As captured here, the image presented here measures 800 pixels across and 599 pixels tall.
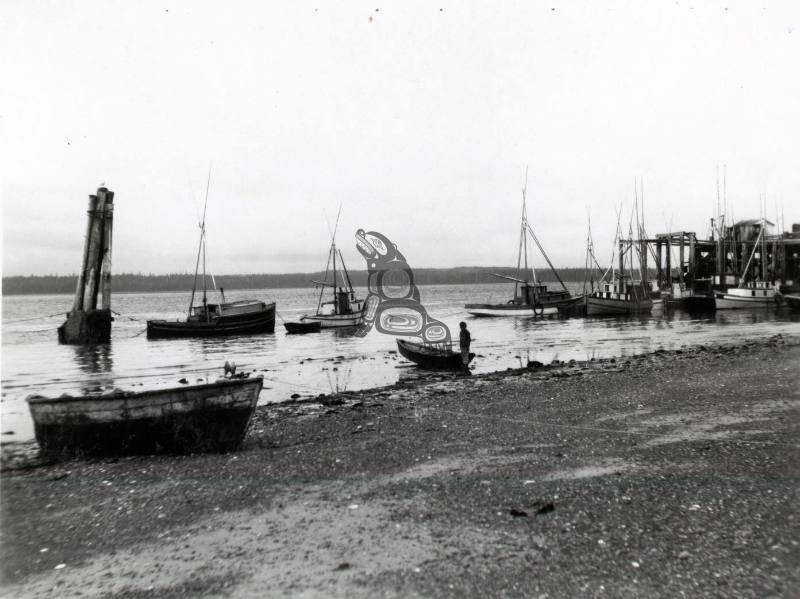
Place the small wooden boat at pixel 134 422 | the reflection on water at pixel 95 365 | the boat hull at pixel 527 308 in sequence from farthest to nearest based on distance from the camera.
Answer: the boat hull at pixel 527 308, the reflection on water at pixel 95 365, the small wooden boat at pixel 134 422

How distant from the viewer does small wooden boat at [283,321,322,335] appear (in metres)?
43.1

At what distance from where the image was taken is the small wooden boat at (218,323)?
41.7m

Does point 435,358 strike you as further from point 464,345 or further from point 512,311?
point 512,311

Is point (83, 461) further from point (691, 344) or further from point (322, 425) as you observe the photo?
point (691, 344)

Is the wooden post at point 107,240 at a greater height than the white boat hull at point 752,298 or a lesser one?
greater

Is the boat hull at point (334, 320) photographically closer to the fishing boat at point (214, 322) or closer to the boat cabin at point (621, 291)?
the fishing boat at point (214, 322)

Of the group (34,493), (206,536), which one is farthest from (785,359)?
(34,493)

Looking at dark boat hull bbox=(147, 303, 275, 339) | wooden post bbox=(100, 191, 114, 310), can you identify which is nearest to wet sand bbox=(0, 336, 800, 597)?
wooden post bbox=(100, 191, 114, 310)

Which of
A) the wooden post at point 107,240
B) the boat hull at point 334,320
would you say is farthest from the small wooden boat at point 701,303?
the wooden post at point 107,240

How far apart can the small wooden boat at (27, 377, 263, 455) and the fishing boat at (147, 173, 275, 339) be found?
31647 mm

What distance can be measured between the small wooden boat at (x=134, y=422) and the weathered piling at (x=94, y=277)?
73.4 feet

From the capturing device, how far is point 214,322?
137ft

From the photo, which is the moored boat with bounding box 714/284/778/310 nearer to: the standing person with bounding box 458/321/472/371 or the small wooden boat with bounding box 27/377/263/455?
the standing person with bounding box 458/321/472/371

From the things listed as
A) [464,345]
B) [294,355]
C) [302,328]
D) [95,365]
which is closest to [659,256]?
[302,328]
